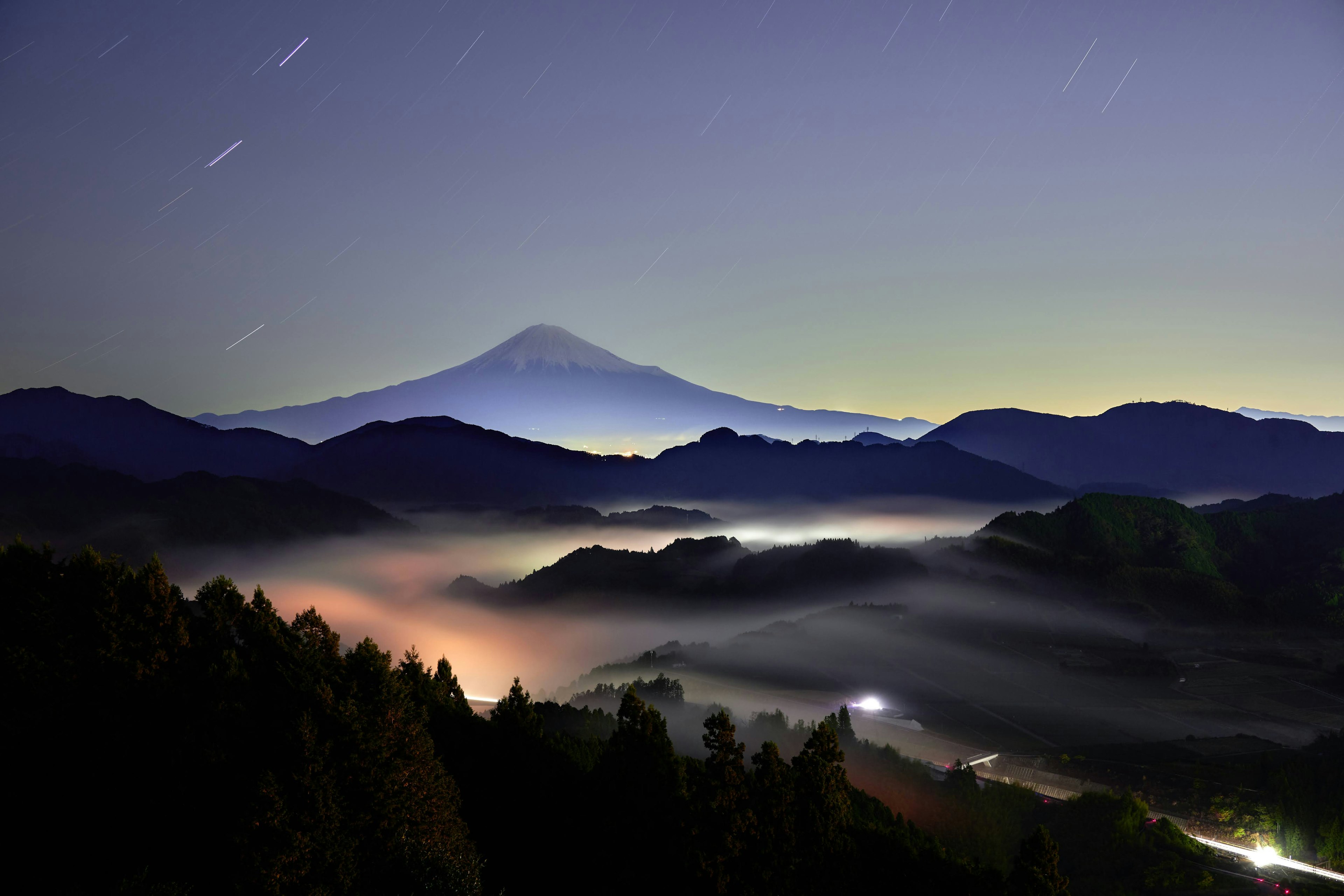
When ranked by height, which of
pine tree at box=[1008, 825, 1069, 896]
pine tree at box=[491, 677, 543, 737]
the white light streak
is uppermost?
pine tree at box=[491, 677, 543, 737]

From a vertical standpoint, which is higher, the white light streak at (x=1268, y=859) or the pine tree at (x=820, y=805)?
the pine tree at (x=820, y=805)

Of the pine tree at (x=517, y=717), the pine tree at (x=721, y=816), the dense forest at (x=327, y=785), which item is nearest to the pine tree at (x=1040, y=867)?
the dense forest at (x=327, y=785)

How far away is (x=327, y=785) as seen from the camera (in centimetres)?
3284

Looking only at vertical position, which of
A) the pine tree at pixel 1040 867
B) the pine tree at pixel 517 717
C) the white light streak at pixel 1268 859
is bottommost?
the white light streak at pixel 1268 859

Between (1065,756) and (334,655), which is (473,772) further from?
(1065,756)

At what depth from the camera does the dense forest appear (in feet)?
106

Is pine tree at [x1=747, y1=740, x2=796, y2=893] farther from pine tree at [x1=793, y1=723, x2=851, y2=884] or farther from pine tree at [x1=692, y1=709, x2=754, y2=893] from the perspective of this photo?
pine tree at [x1=793, y1=723, x2=851, y2=884]

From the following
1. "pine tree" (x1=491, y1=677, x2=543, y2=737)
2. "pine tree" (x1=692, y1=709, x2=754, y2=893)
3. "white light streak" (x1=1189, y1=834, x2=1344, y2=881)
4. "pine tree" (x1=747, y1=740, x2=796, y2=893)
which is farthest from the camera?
"white light streak" (x1=1189, y1=834, x2=1344, y2=881)

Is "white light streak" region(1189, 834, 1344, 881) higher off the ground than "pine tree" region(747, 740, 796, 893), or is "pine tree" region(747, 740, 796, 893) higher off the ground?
"pine tree" region(747, 740, 796, 893)

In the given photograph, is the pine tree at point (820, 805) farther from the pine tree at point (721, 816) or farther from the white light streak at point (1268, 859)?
the white light streak at point (1268, 859)

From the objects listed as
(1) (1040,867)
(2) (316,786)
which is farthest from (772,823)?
(2) (316,786)

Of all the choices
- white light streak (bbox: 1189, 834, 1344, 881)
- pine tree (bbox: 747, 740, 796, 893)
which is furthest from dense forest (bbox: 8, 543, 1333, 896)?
white light streak (bbox: 1189, 834, 1344, 881)

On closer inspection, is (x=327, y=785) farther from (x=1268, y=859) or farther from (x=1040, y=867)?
(x=1268, y=859)

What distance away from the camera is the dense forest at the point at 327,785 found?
32.3 metres
